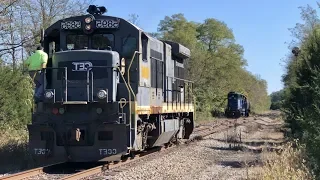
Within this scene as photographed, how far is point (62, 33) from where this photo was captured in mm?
11836

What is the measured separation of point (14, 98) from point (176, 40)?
36206 mm

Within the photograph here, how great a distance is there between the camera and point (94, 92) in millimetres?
10727

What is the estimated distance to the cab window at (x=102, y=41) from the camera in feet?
38.0

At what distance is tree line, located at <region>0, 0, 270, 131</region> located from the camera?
17170mm

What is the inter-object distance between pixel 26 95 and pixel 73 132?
26.4 ft

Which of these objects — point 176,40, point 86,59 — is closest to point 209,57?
point 176,40

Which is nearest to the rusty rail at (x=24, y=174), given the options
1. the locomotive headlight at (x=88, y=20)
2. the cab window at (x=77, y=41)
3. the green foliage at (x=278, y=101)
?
the cab window at (x=77, y=41)

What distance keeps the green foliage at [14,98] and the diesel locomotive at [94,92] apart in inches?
208

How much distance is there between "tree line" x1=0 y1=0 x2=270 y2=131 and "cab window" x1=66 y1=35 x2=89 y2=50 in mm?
5666

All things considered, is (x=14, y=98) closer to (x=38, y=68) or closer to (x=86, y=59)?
(x=38, y=68)

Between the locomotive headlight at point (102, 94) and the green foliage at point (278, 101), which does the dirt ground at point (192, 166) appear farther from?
the green foliage at point (278, 101)

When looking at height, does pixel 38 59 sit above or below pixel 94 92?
above

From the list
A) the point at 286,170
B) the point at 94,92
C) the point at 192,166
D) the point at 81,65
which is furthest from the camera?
the point at 192,166

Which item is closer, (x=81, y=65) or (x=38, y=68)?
(x=81, y=65)
